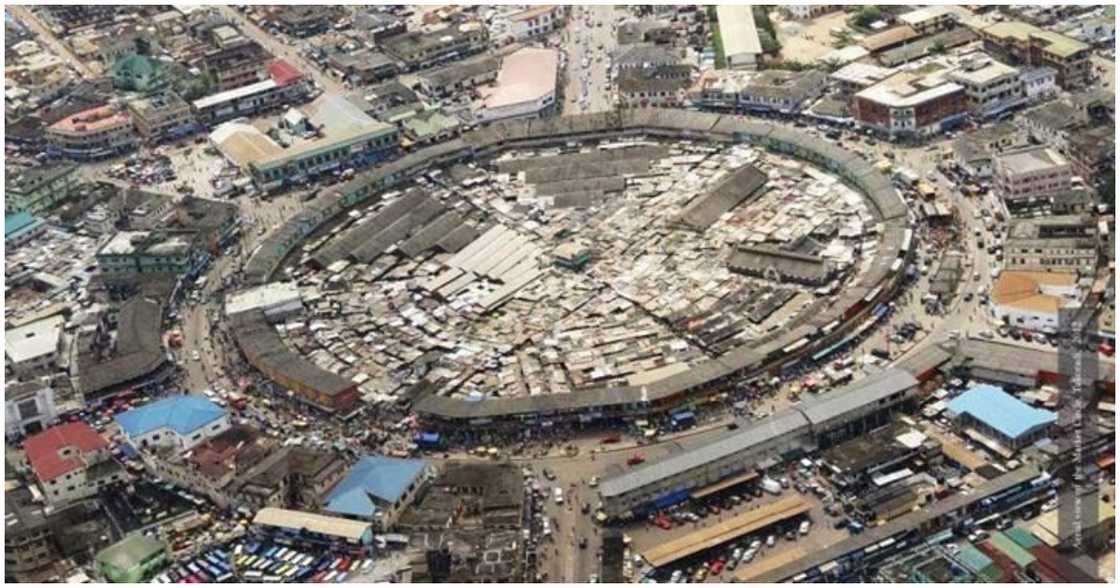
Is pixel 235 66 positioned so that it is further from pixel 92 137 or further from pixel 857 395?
pixel 857 395

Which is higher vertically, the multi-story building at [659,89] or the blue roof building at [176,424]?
the multi-story building at [659,89]

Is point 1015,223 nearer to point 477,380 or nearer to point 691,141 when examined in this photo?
point 691,141

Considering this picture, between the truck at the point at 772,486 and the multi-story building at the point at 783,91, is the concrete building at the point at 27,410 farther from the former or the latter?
the multi-story building at the point at 783,91

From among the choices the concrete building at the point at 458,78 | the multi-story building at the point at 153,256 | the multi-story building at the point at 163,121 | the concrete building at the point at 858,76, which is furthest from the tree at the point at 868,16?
the multi-story building at the point at 153,256

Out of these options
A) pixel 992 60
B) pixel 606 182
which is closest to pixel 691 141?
pixel 606 182

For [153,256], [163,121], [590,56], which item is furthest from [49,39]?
[153,256]

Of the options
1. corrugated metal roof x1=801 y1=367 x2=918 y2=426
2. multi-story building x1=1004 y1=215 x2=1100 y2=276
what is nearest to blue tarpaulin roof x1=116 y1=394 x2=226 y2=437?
corrugated metal roof x1=801 y1=367 x2=918 y2=426
